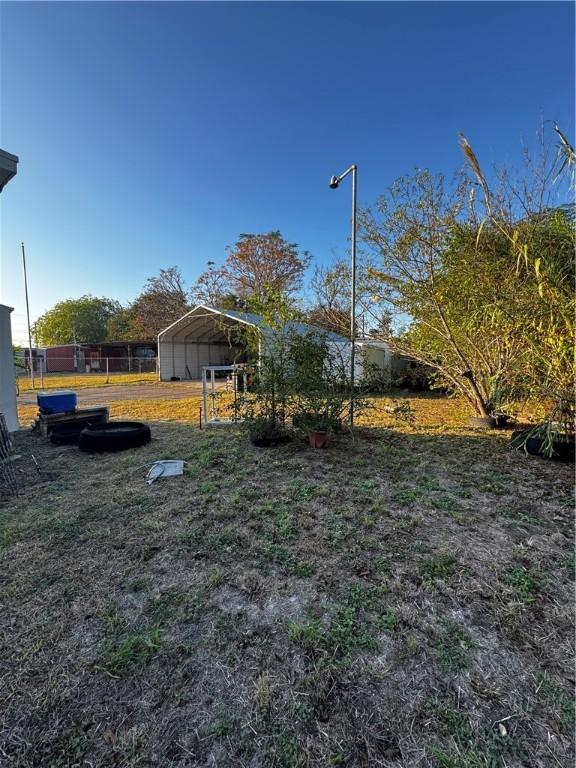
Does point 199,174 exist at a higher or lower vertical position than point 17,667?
higher

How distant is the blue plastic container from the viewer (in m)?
5.01

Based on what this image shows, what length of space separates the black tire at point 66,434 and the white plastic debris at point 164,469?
1.77 meters

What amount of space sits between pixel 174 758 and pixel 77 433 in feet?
15.0

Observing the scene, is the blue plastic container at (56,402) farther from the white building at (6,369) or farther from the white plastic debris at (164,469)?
the white plastic debris at (164,469)

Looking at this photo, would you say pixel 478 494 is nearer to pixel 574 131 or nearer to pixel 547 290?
pixel 547 290

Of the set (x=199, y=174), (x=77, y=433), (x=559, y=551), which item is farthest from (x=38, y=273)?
(x=559, y=551)

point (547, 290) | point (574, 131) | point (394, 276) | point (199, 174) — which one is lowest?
point (547, 290)

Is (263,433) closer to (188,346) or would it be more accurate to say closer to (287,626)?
(287,626)

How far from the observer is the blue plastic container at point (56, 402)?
5.01 metres

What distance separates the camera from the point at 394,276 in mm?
5340

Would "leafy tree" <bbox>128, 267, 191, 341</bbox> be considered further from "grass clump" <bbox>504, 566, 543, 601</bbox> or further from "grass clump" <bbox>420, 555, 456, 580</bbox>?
"grass clump" <bbox>504, 566, 543, 601</bbox>

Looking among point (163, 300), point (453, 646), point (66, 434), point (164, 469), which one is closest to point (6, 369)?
point (66, 434)

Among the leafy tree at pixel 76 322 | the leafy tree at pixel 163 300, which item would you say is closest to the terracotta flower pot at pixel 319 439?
the leafy tree at pixel 163 300

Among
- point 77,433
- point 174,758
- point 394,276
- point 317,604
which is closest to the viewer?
point 174,758
